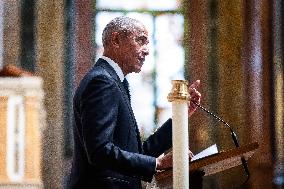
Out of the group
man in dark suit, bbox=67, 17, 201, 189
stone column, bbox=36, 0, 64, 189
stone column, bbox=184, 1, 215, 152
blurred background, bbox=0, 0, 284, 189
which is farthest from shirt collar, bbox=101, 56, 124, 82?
stone column, bbox=184, 1, 215, 152

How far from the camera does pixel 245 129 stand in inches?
192

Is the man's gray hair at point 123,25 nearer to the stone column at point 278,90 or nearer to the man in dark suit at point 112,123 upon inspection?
the man in dark suit at point 112,123

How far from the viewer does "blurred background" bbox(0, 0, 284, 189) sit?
15.8 feet

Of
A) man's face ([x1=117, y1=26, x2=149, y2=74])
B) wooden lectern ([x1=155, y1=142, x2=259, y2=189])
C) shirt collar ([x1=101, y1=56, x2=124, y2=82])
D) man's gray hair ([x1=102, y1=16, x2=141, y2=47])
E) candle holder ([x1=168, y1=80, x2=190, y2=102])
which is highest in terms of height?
man's gray hair ([x1=102, y1=16, x2=141, y2=47])

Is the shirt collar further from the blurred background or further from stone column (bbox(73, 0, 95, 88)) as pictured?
stone column (bbox(73, 0, 95, 88))

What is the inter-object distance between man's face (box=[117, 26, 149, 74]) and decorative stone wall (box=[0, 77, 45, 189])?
6.39 feet

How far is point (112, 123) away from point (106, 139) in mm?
63

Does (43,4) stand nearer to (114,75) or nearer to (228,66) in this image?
(228,66)

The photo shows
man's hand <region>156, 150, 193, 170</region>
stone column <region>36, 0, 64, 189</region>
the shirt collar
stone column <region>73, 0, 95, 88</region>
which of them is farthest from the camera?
stone column <region>73, 0, 95, 88</region>

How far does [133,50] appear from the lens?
6.80ft

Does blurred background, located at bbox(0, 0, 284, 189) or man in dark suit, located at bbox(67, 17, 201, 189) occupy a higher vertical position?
blurred background, located at bbox(0, 0, 284, 189)

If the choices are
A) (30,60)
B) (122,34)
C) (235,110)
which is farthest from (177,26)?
(122,34)

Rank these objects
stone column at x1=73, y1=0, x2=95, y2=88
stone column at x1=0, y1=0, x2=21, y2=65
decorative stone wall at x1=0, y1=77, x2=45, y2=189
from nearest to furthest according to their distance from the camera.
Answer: decorative stone wall at x1=0, y1=77, x2=45, y2=189 → stone column at x1=0, y1=0, x2=21, y2=65 → stone column at x1=73, y1=0, x2=95, y2=88

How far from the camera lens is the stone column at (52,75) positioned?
476 centimetres
